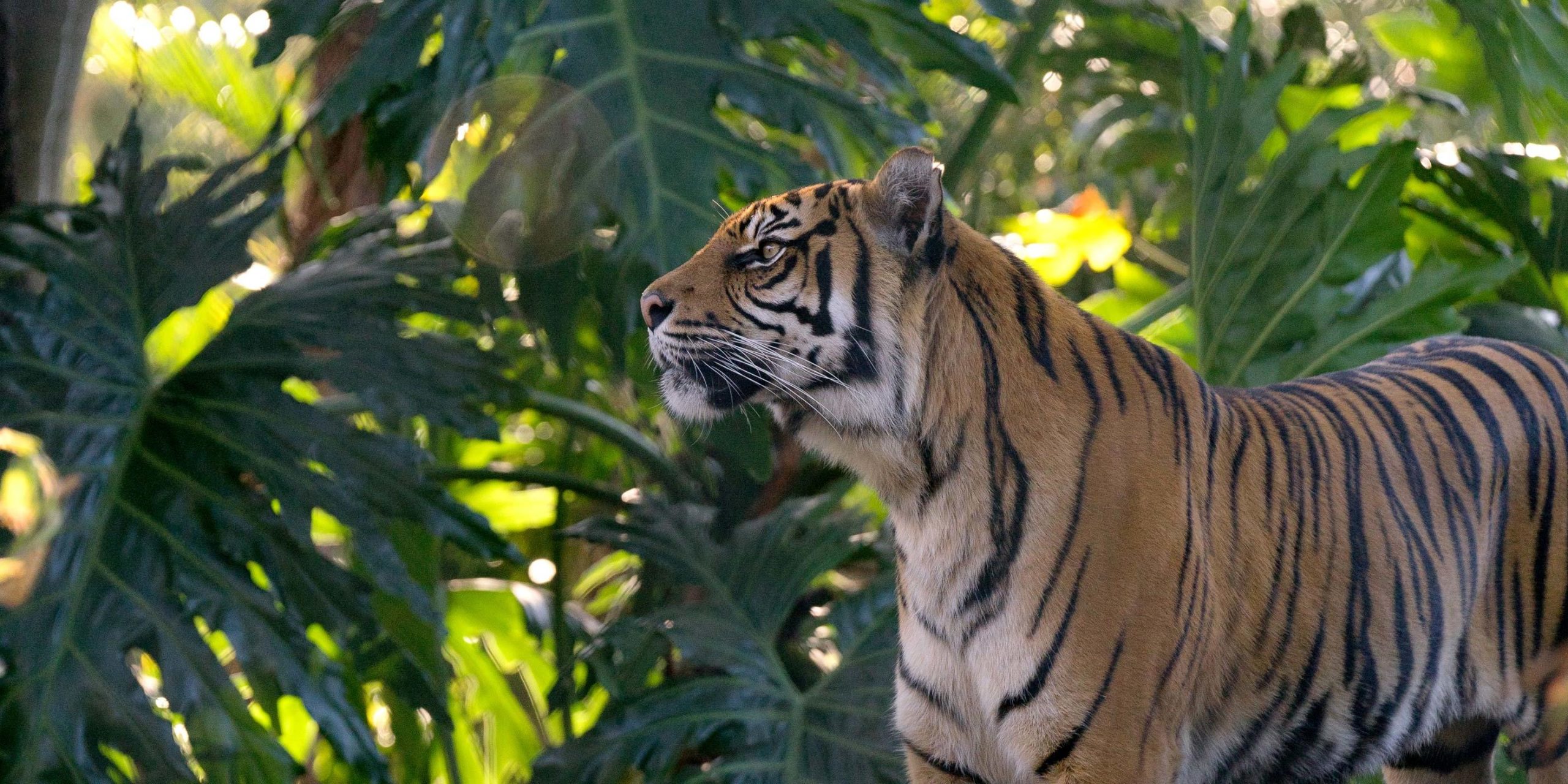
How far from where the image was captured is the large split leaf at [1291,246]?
2482 millimetres

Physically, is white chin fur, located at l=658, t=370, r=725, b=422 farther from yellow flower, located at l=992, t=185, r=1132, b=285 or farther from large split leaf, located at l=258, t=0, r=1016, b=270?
yellow flower, located at l=992, t=185, r=1132, b=285

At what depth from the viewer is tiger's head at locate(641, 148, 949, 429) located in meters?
1.57

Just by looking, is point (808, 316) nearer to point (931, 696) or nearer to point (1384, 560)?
point (931, 696)

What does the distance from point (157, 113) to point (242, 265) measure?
11734 mm

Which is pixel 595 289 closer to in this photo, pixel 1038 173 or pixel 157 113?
pixel 1038 173

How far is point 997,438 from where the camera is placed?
1575 millimetres

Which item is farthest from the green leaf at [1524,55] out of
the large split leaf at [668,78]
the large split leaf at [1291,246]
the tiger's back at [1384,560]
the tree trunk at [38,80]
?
the tree trunk at [38,80]

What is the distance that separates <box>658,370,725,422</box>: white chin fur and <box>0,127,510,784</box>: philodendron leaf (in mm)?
964

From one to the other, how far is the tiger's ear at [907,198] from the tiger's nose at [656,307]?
261 millimetres

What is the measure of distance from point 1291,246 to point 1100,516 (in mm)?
1223

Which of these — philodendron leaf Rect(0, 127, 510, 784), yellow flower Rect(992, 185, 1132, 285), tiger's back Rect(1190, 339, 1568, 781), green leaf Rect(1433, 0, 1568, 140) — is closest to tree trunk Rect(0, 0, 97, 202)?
philodendron leaf Rect(0, 127, 510, 784)

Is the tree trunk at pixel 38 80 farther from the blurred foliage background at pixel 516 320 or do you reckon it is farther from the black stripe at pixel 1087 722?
the black stripe at pixel 1087 722

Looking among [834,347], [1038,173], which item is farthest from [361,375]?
[1038,173]

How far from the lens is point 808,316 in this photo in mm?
1594
